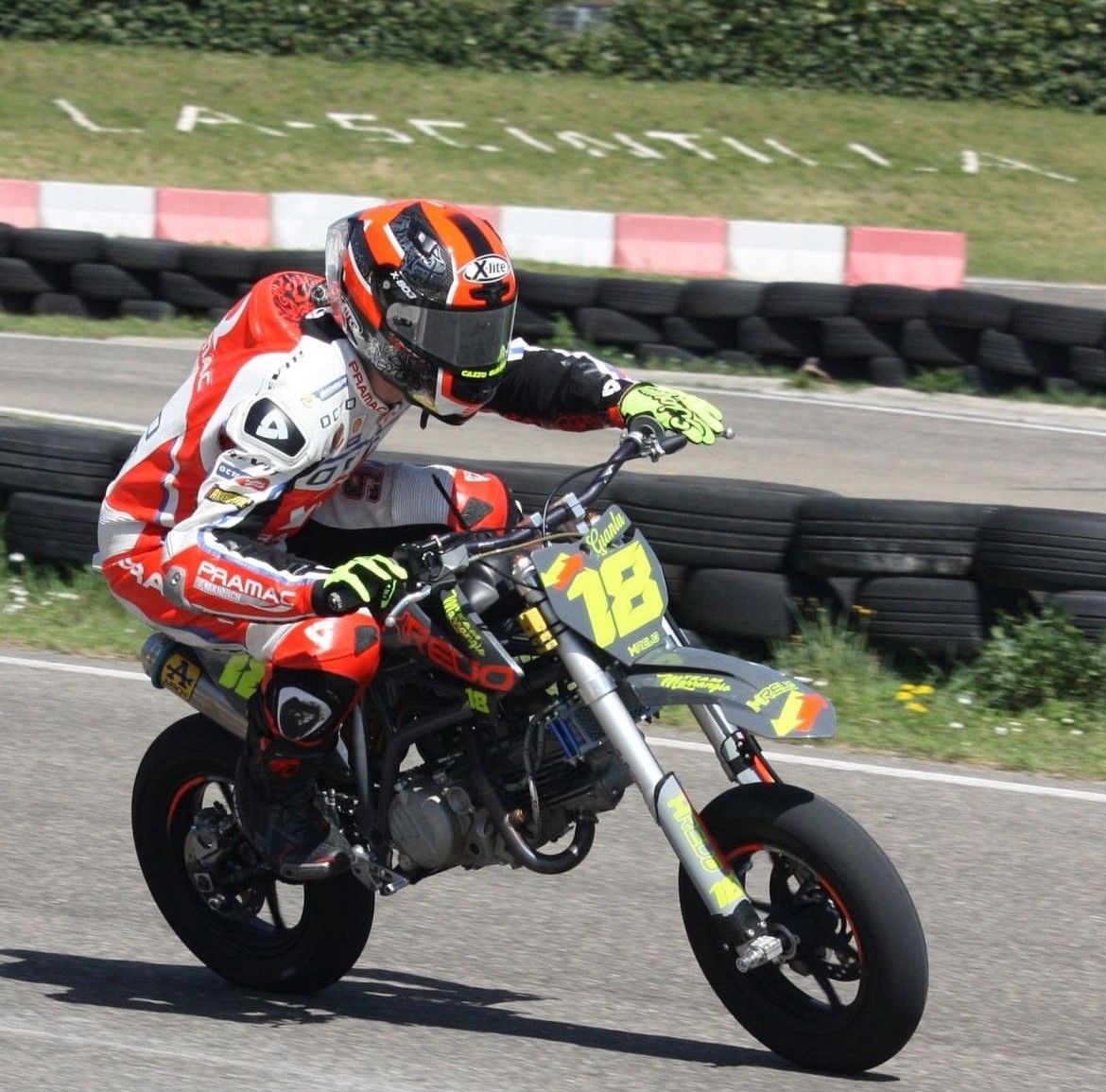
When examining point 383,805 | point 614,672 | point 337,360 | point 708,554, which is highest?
point 337,360

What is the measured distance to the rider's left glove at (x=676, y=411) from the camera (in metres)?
4.33

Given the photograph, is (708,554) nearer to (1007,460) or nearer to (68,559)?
(68,559)

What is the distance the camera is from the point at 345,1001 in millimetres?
4559

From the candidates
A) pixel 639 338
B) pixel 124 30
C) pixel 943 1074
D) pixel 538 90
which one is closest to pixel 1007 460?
pixel 639 338

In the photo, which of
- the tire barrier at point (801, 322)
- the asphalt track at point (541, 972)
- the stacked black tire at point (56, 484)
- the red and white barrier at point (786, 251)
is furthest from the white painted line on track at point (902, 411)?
the asphalt track at point (541, 972)

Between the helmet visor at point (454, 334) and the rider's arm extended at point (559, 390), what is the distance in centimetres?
48

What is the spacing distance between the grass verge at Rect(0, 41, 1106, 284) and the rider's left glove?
1743 cm

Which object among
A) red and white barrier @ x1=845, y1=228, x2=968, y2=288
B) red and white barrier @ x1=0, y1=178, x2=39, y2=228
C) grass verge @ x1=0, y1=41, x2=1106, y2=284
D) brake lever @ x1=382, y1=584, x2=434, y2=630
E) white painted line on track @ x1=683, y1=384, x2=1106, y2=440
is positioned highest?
brake lever @ x1=382, y1=584, x2=434, y2=630

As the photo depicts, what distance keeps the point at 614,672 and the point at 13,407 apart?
376 inches

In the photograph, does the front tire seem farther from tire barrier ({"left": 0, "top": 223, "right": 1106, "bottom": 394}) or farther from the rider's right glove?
tire barrier ({"left": 0, "top": 223, "right": 1106, "bottom": 394})

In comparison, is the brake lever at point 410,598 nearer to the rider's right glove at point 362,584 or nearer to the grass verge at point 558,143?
the rider's right glove at point 362,584

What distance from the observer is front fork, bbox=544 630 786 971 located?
3.83 metres

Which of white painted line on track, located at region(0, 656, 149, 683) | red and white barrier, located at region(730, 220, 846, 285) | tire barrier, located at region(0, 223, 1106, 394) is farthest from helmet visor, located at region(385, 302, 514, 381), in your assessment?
red and white barrier, located at region(730, 220, 846, 285)

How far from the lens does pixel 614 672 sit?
3910 millimetres
